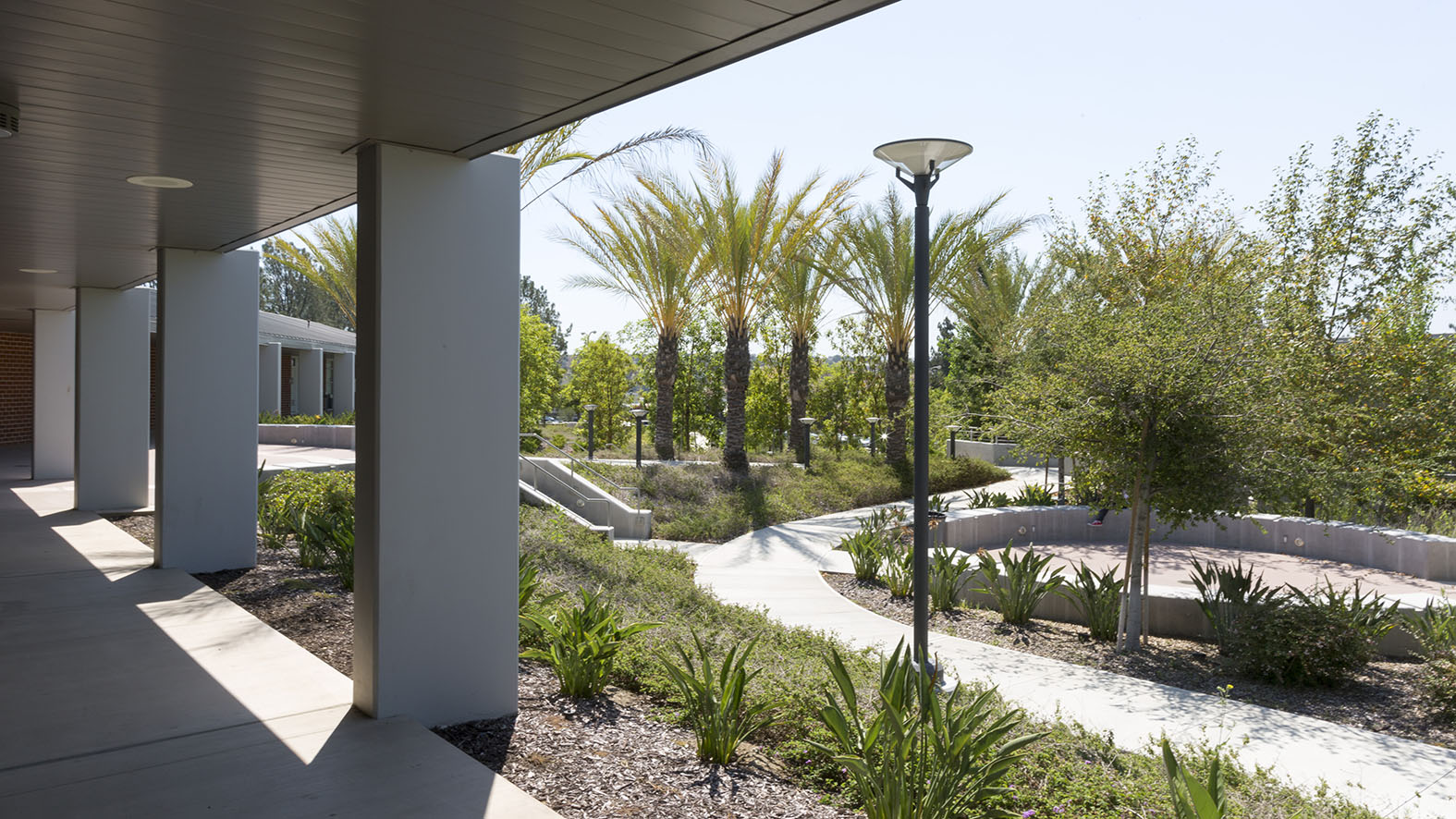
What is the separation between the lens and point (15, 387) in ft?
75.2

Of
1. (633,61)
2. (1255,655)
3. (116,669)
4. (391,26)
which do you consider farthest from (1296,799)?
(116,669)

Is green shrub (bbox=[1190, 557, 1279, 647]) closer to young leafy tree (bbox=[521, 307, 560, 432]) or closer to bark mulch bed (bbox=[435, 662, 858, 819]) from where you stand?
bark mulch bed (bbox=[435, 662, 858, 819])

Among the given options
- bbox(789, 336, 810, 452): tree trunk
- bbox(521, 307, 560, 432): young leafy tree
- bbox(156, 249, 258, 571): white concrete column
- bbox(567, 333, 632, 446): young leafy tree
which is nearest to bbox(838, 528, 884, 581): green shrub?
bbox(156, 249, 258, 571): white concrete column

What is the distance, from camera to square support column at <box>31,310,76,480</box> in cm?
1516

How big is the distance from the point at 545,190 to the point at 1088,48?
25.9ft

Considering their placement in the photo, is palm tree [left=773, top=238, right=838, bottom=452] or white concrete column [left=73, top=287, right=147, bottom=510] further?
palm tree [left=773, top=238, right=838, bottom=452]

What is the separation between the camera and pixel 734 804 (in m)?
3.71

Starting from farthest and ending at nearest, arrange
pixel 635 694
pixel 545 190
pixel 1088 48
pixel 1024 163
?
1. pixel 1024 163
2. pixel 545 190
3. pixel 1088 48
4. pixel 635 694

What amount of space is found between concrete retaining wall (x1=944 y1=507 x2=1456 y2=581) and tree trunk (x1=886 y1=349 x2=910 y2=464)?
21.5ft

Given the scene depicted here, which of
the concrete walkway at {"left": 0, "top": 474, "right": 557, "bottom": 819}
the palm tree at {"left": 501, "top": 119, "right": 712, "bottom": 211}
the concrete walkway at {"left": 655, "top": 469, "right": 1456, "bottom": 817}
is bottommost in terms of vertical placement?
the concrete walkway at {"left": 655, "top": 469, "right": 1456, "bottom": 817}

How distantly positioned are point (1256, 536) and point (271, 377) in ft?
85.8

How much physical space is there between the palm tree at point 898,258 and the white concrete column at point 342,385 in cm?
1981

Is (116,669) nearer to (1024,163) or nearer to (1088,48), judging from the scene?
(1088,48)

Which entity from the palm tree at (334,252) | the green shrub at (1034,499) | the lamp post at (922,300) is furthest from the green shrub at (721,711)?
the palm tree at (334,252)
